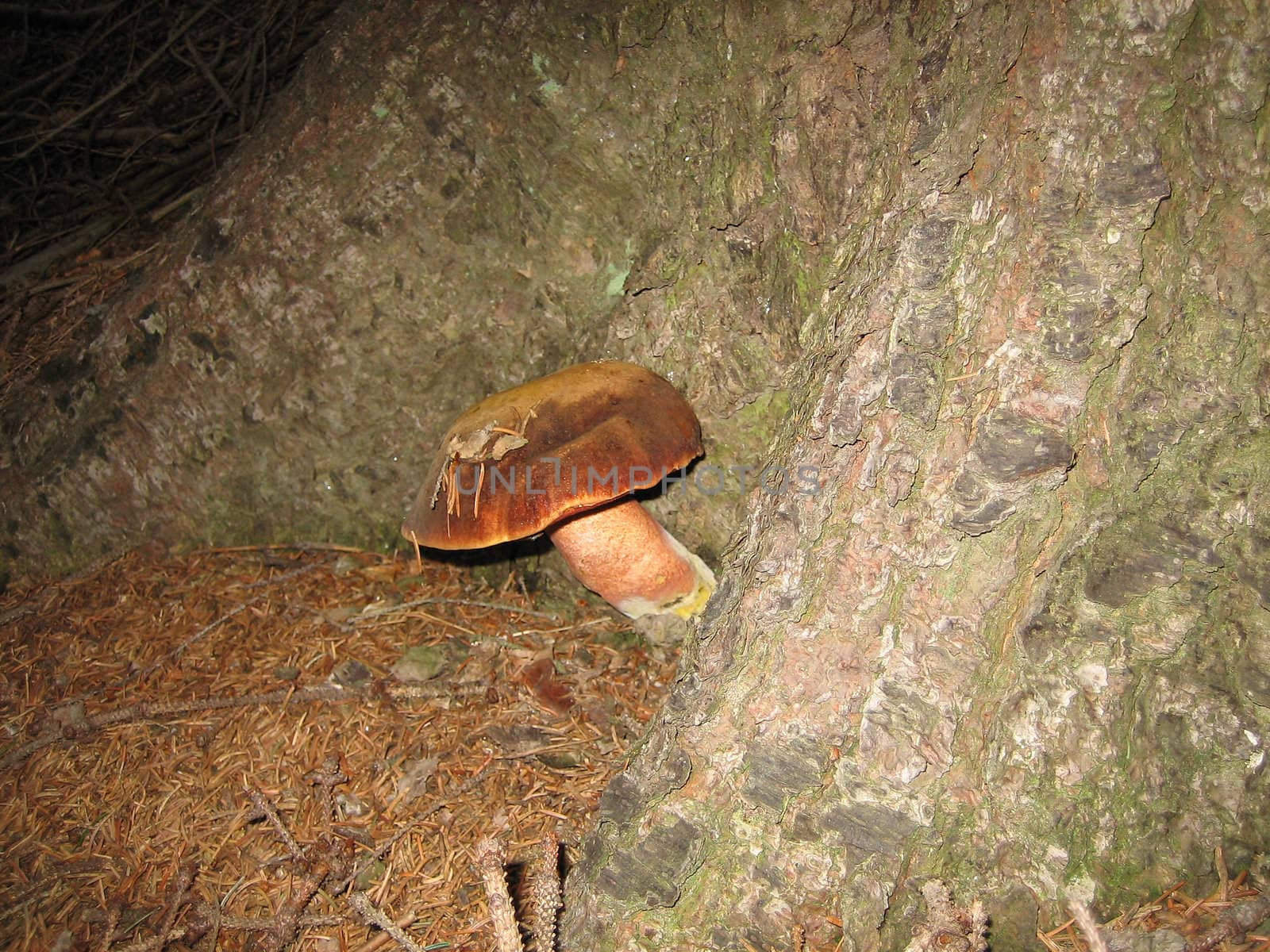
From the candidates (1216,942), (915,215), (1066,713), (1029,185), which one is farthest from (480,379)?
(1216,942)

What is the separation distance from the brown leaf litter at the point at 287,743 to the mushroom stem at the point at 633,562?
0.78 ft

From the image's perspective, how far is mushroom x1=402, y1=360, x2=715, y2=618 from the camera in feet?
6.99

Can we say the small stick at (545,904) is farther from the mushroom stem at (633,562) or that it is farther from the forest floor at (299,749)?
the mushroom stem at (633,562)

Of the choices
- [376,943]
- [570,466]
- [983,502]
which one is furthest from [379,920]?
[983,502]

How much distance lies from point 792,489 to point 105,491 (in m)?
2.95

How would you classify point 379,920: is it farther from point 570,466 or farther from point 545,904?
point 570,466

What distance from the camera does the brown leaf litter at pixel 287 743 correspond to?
2014mm

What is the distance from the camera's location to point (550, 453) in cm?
214

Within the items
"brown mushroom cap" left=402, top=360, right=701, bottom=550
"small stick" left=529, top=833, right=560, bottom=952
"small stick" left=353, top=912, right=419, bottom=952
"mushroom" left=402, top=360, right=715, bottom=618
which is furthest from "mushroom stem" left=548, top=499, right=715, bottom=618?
"small stick" left=353, top=912, right=419, bottom=952

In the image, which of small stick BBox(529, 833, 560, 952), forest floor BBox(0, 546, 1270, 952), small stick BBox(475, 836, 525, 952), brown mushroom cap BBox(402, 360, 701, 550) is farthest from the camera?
brown mushroom cap BBox(402, 360, 701, 550)

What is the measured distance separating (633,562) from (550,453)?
1.97 feet

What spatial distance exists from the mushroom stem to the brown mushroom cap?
5.8 inches

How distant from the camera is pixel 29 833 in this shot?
223 cm

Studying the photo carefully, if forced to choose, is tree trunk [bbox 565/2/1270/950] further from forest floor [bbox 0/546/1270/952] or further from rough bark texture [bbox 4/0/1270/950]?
forest floor [bbox 0/546/1270/952]
